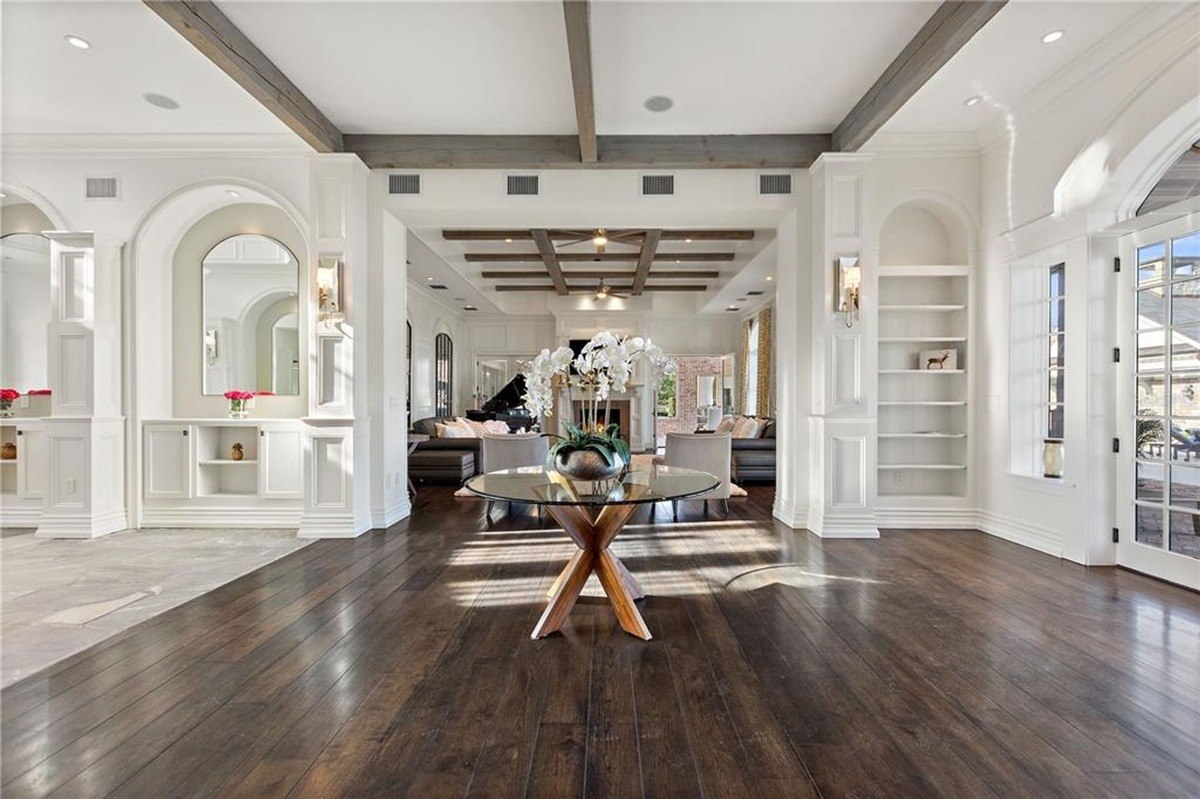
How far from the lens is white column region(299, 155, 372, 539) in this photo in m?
4.80

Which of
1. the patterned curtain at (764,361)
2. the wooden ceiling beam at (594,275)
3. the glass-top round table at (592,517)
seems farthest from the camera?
the patterned curtain at (764,361)

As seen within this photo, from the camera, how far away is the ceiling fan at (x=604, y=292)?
10.9m

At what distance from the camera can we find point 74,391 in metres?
4.86

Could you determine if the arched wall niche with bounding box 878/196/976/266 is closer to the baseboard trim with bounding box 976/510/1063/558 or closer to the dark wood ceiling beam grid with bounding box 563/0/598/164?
the baseboard trim with bounding box 976/510/1063/558

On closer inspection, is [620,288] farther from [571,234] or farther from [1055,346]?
[1055,346]

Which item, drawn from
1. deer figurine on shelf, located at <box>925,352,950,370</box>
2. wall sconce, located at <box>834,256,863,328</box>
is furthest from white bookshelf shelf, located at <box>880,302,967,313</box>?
wall sconce, located at <box>834,256,863,328</box>

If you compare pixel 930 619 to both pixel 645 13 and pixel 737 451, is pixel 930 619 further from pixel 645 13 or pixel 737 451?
pixel 737 451

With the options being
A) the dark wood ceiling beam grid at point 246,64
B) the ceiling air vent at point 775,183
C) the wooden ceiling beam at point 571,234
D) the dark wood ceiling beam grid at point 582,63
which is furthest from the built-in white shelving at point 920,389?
the dark wood ceiling beam grid at point 246,64

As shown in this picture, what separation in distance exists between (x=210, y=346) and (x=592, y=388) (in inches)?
168

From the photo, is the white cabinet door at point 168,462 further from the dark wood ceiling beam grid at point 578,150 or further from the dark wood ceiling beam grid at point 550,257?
the dark wood ceiling beam grid at point 550,257

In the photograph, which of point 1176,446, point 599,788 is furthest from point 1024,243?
point 599,788

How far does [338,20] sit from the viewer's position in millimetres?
3438

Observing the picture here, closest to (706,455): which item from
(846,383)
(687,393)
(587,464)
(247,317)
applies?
(846,383)

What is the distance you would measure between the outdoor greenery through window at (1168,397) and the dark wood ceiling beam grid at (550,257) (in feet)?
16.9
